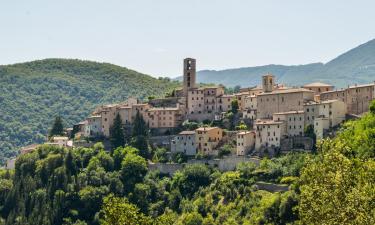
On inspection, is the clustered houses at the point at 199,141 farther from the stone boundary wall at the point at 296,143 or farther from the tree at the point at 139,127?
the stone boundary wall at the point at 296,143

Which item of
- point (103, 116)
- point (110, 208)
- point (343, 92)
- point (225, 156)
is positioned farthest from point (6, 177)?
point (110, 208)

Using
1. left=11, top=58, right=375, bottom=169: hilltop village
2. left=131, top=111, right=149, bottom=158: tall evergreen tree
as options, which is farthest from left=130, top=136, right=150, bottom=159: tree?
left=11, top=58, right=375, bottom=169: hilltop village

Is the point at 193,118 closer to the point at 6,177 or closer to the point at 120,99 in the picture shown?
the point at 6,177

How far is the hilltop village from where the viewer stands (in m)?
79.6

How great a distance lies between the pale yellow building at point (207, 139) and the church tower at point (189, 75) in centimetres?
1321

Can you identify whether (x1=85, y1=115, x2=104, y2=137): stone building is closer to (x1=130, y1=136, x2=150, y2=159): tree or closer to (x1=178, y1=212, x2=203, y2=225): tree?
(x1=130, y1=136, x2=150, y2=159): tree

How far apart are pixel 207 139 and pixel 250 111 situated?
6.08m

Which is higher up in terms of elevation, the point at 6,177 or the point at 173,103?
the point at 173,103

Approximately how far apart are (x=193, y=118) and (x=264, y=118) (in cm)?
1146

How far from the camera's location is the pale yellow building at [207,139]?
85.1 meters

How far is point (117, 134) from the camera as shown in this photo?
309 ft

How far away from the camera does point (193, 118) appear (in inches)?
3684

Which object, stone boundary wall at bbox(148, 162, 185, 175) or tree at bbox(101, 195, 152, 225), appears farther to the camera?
stone boundary wall at bbox(148, 162, 185, 175)

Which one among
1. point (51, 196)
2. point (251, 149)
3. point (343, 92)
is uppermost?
point (343, 92)
